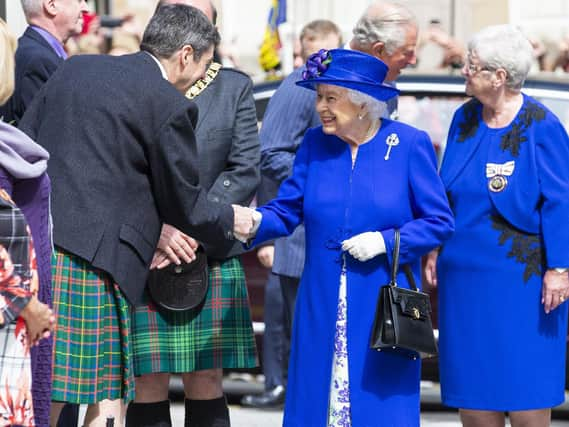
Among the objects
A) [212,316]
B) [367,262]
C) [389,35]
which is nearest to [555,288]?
[367,262]

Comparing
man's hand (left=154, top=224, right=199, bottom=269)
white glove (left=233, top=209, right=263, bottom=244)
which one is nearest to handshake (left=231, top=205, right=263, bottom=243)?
white glove (left=233, top=209, right=263, bottom=244)

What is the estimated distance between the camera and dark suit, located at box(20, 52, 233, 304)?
4.82 meters

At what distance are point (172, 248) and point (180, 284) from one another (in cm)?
19

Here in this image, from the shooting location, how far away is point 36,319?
4043 mm

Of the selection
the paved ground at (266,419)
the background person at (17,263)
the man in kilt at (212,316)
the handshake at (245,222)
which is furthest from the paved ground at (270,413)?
the background person at (17,263)

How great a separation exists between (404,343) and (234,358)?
37.1 inches

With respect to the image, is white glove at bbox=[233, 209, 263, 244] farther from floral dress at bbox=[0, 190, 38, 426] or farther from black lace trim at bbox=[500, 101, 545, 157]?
floral dress at bbox=[0, 190, 38, 426]

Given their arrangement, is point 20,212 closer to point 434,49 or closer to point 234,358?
point 234,358

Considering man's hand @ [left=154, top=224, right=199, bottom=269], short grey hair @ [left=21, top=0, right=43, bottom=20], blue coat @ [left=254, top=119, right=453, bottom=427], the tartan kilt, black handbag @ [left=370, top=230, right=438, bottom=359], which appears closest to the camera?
black handbag @ [left=370, top=230, right=438, bottom=359]

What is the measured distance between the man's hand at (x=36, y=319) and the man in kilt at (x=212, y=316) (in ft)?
4.36

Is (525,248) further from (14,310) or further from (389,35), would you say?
(14,310)

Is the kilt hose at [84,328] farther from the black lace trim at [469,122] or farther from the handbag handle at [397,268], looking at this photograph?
the black lace trim at [469,122]

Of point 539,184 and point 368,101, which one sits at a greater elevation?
point 368,101

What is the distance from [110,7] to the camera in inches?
806
